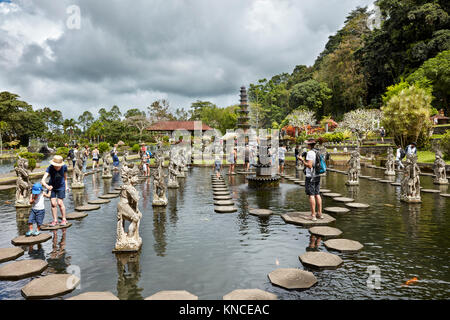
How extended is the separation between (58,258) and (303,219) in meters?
6.21

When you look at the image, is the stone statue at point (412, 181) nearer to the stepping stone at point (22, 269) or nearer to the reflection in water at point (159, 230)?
the reflection in water at point (159, 230)

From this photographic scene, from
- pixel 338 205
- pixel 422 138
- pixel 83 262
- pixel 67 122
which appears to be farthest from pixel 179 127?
pixel 67 122

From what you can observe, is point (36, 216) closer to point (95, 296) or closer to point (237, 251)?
point (95, 296)

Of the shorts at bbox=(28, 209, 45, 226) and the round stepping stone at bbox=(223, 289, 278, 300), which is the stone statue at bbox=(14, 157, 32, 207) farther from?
the round stepping stone at bbox=(223, 289, 278, 300)

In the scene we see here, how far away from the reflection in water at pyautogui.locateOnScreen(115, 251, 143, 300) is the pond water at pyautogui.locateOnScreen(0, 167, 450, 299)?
2cm

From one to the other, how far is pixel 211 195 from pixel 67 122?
84.8 meters

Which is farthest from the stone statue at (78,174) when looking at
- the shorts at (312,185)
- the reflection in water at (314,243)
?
the reflection in water at (314,243)

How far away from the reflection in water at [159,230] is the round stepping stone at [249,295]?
206 centimetres

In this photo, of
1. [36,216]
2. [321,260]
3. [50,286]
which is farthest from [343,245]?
[36,216]

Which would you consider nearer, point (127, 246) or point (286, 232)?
point (127, 246)

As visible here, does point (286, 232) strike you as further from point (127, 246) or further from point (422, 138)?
point (422, 138)

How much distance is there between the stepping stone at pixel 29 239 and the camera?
6125 mm

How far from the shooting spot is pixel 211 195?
11883mm

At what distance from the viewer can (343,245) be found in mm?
5848
